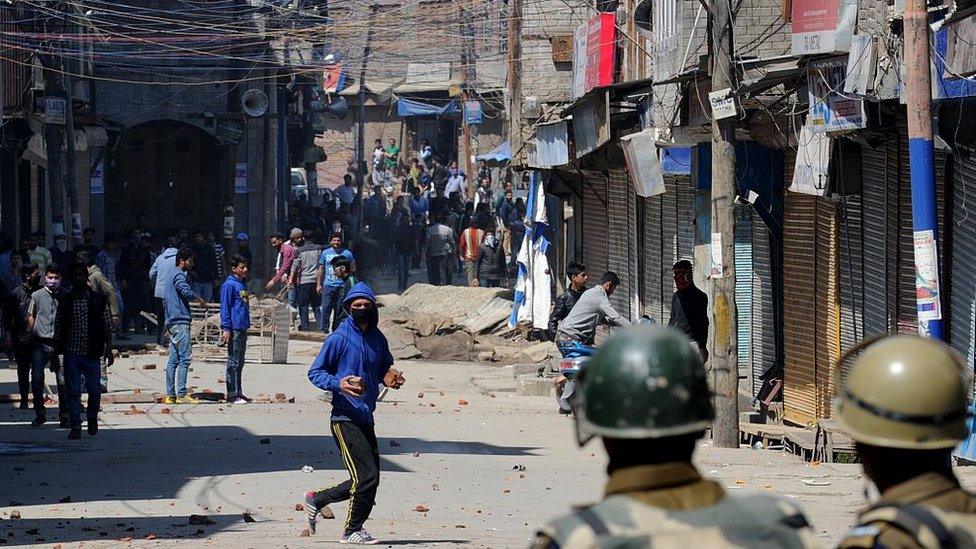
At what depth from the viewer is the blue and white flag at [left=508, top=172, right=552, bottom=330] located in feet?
90.9

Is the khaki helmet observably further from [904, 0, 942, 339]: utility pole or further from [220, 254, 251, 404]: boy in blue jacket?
[220, 254, 251, 404]: boy in blue jacket

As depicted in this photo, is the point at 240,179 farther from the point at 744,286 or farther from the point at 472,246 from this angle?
the point at 744,286

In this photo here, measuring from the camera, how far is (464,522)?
10.7 m

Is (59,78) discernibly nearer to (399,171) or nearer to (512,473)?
(512,473)

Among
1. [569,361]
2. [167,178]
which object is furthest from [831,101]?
[167,178]

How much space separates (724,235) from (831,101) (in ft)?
5.31

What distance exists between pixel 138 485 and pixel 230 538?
9.07 feet

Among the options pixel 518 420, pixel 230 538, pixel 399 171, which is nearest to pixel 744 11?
pixel 518 420

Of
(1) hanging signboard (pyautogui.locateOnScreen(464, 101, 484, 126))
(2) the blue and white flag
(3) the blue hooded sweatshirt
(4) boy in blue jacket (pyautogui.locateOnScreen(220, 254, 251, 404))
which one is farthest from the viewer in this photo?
(1) hanging signboard (pyautogui.locateOnScreen(464, 101, 484, 126))

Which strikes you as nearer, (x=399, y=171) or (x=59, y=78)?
(x=59, y=78)

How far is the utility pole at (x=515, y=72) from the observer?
3020 cm

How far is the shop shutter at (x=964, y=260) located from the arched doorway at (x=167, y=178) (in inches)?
1180

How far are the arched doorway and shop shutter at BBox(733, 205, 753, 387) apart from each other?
23914 millimetres

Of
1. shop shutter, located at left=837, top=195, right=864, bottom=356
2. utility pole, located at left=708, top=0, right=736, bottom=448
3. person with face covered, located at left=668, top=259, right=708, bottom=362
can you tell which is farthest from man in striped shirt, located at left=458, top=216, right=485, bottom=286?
utility pole, located at left=708, top=0, right=736, bottom=448
